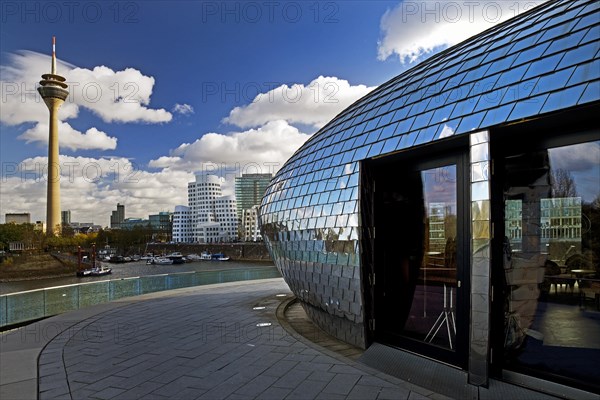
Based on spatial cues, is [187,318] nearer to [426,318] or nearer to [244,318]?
[244,318]

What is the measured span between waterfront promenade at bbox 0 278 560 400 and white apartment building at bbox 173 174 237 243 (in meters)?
123

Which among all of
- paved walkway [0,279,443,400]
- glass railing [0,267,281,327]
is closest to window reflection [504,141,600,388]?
paved walkway [0,279,443,400]

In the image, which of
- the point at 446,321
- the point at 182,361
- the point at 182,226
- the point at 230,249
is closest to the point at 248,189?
the point at 182,226

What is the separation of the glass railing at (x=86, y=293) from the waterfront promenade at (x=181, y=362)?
97cm

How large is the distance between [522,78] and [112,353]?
10.7 m

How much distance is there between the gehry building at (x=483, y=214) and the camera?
576 centimetres

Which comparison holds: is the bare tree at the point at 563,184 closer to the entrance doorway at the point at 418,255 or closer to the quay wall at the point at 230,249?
the entrance doorway at the point at 418,255

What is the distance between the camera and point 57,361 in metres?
8.80

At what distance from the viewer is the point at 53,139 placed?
98.2m

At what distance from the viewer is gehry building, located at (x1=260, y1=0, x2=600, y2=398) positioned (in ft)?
18.9

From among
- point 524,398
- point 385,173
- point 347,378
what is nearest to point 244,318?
point 347,378

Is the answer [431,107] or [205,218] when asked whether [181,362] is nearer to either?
[431,107]

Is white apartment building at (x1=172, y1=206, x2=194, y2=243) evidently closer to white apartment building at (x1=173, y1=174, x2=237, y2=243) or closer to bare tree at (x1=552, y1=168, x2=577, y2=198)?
white apartment building at (x1=173, y1=174, x2=237, y2=243)

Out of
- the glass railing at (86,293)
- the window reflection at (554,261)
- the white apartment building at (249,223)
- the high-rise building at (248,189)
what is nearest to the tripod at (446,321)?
the window reflection at (554,261)
